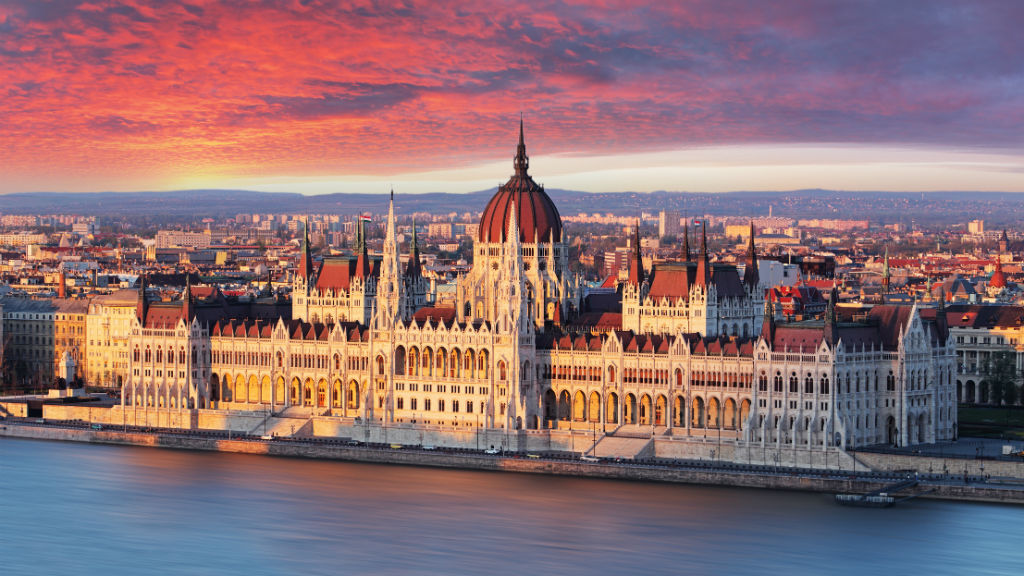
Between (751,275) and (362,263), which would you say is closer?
(751,275)

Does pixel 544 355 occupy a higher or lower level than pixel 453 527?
higher

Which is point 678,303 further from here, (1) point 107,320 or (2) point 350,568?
(1) point 107,320

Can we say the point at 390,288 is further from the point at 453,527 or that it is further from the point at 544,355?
the point at 453,527

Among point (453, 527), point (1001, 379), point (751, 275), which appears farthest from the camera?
point (1001, 379)

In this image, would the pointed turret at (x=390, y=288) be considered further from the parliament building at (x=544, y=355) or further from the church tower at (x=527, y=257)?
the church tower at (x=527, y=257)

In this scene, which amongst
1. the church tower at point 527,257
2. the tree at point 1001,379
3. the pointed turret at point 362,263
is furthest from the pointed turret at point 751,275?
the pointed turret at point 362,263

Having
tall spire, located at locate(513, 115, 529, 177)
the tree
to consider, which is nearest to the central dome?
tall spire, located at locate(513, 115, 529, 177)

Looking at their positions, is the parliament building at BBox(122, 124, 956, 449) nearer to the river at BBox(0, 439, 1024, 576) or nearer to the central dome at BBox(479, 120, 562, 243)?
the central dome at BBox(479, 120, 562, 243)

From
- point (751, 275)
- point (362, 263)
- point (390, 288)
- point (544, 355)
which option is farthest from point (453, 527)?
point (362, 263)
